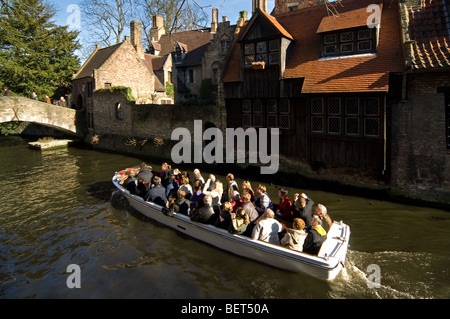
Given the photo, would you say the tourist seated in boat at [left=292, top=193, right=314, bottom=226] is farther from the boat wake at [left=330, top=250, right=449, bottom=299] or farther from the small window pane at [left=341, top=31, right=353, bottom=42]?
the small window pane at [left=341, top=31, right=353, bottom=42]

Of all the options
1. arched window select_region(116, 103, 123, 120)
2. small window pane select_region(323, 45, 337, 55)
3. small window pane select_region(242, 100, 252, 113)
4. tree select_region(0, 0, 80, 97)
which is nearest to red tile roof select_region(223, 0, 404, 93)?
small window pane select_region(323, 45, 337, 55)

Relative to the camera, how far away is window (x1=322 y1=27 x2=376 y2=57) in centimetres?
1184

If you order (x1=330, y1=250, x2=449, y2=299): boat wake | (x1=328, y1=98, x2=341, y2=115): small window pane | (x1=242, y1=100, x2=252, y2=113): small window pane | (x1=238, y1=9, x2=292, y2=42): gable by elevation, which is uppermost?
(x1=238, y1=9, x2=292, y2=42): gable

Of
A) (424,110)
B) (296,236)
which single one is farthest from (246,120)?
(296,236)

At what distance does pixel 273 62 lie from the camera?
13.9 metres

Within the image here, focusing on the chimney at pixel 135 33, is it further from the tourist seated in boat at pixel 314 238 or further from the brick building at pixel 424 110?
the tourist seated in boat at pixel 314 238

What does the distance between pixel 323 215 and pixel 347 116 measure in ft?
19.0

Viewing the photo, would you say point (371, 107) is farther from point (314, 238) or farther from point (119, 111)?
point (119, 111)

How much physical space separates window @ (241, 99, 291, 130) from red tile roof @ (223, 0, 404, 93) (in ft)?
3.89

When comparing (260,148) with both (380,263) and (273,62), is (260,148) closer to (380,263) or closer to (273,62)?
(273,62)

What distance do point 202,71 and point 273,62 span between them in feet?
48.9

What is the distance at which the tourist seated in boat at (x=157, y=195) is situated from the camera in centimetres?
988

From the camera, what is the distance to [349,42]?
1221 cm
